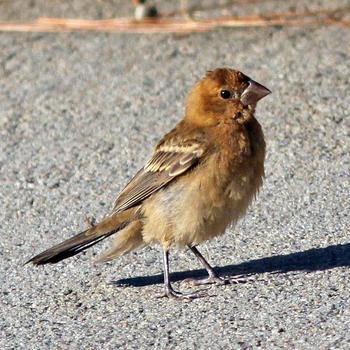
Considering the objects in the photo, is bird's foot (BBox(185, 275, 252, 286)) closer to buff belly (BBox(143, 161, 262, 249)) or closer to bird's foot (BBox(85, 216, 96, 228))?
buff belly (BBox(143, 161, 262, 249))

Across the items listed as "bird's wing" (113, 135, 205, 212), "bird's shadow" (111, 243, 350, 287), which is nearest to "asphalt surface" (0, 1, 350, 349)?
"bird's shadow" (111, 243, 350, 287)

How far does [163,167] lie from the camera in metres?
6.52

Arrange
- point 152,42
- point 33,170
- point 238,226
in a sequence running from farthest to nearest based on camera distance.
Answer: point 152,42 < point 33,170 < point 238,226

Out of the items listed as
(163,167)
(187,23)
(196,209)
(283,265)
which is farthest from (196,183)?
(187,23)

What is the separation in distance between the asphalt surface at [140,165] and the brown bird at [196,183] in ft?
0.72

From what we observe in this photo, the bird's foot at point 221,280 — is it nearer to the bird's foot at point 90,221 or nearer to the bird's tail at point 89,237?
the bird's tail at point 89,237

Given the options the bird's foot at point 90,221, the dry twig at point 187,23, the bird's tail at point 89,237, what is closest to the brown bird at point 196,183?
the bird's tail at point 89,237

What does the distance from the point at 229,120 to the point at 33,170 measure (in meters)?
2.00

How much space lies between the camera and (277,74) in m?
9.05

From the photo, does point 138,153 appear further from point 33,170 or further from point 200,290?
point 200,290


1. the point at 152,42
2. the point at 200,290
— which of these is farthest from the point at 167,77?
the point at 200,290

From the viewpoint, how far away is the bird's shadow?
6449 millimetres

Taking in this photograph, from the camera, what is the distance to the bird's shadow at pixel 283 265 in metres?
6.45

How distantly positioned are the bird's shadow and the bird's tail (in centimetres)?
27
